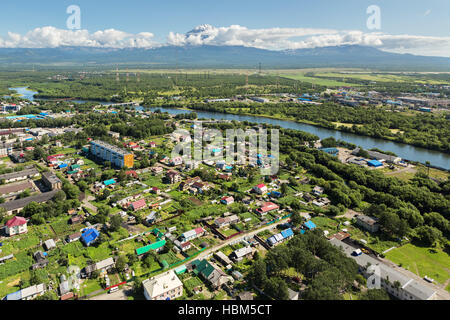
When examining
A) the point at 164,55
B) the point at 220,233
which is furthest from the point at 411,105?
the point at 164,55

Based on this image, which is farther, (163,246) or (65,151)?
(65,151)

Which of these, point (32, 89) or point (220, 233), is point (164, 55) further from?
point (220, 233)

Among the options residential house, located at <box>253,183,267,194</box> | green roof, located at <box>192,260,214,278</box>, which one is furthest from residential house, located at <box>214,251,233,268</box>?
residential house, located at <box>253,183,267,194</box>

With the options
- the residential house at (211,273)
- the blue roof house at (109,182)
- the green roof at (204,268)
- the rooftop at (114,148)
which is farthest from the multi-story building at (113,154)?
the green roof at (204,268)

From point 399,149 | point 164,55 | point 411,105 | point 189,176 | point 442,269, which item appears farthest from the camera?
point 164,55

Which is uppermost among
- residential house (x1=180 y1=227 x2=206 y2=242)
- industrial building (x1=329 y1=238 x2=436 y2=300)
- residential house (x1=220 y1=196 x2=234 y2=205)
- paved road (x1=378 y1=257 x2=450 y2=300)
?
residential house (x1=220 y1=196 x2=234 y2=205)

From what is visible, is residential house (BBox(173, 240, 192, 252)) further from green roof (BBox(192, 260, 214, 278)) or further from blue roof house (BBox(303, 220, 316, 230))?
blue roof house (BBox(303, 220, 316, 230))

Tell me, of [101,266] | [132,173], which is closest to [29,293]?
[101,266]
